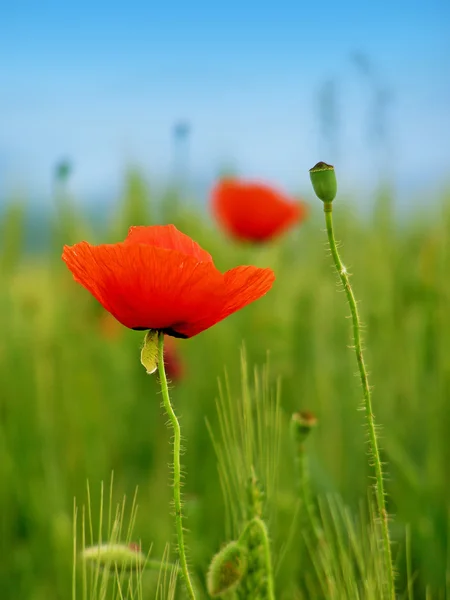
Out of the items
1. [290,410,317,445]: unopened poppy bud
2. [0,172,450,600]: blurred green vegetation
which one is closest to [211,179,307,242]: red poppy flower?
[0,172,450,600]: blurred green vegetation

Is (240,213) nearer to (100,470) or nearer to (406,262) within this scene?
(406,262)

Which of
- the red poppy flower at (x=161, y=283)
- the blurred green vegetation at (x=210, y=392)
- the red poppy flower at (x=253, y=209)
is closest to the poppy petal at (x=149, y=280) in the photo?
the red poppy flower at (x=161, y=283)

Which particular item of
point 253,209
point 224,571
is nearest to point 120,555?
point 224,571

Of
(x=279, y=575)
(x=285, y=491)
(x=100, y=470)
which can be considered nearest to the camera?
(x=279, y=575)

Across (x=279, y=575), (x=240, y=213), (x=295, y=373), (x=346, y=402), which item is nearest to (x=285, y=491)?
(x=279, y=575)

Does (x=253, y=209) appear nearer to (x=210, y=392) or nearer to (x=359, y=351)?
(x=210, y=392)

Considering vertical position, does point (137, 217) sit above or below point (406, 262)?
above
